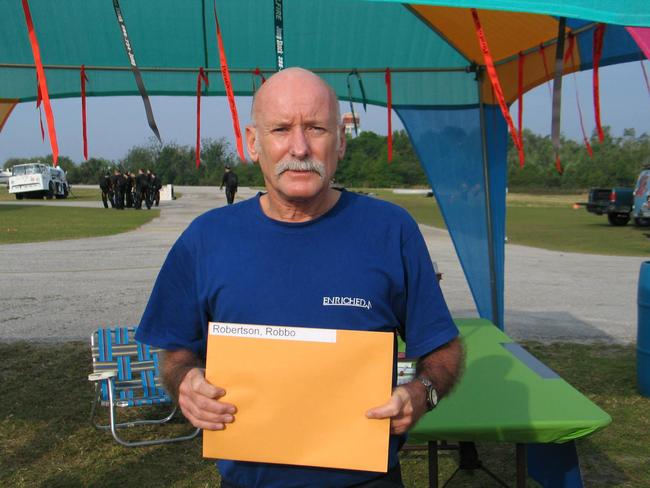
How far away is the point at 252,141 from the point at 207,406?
2.43 feet

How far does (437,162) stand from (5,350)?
4517 millimetres

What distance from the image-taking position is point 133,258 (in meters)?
13.1

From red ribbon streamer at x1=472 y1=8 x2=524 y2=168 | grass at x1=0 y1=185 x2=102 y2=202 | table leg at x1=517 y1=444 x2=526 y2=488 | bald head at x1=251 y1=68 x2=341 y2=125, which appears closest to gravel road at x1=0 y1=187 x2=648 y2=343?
table leg at x1=517 y1=444 x2=526 y2=488

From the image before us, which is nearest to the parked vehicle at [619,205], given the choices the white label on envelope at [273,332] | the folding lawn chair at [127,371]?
the folding lawn chair at [127,371]

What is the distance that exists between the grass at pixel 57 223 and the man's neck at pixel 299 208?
16.0 meters

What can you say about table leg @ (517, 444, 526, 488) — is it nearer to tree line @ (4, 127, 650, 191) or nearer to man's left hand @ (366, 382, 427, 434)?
man's left hand @ (366, 382, 427, 434)

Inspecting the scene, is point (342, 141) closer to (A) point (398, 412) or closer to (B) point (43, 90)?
(A) point (398, 412)

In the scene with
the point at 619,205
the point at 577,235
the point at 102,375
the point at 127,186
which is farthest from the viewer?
the point at 127,186

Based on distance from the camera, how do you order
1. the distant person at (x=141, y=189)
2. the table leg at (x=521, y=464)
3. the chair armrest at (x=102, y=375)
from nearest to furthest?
the table leg at (x=521, y=464) < the chair armrest at (x=102, y=375) < the distant person at (x=141, y=189)

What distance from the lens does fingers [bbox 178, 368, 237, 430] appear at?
1.59 m

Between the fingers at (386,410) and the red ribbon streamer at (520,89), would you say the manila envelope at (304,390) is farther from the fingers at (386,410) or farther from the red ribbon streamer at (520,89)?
the red ribbon streamer at (520,89)

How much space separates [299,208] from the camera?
1.77 m

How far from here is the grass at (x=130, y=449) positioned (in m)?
3.93

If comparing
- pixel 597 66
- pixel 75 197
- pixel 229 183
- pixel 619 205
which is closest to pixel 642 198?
pixel 619 205
